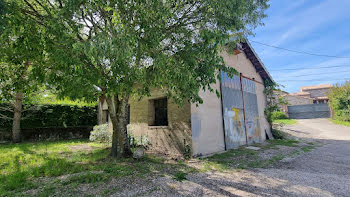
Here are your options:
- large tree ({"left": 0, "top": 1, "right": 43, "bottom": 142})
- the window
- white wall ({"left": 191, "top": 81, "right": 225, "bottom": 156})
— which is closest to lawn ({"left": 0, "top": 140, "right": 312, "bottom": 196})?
white wall ({"left": 191, "top": 81, "right": 225, "bottom": 156})

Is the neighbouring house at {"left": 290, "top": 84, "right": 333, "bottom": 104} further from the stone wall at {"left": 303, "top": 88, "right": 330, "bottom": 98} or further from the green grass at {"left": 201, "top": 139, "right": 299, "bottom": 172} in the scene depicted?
the green grass at {"left": 201, "top": 139, "right": 299, "bottom": 172}

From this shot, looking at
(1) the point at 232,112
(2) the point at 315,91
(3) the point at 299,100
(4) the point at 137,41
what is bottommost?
(1) the point at 232,112

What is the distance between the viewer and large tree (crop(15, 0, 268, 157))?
145 inches

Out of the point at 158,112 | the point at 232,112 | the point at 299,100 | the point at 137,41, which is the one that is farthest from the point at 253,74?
the point at 299,100

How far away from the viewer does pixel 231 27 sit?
4684mm

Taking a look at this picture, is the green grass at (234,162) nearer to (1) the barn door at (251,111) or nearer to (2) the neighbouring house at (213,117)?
(2) the neighbouring house at (213,117)

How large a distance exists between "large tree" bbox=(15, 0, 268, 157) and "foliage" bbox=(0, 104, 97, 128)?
882 cm

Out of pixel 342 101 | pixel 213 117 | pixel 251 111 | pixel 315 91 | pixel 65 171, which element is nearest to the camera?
pixel 65 171

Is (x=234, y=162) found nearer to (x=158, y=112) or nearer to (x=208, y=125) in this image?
(x=208, y=125)

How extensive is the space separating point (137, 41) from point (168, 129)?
4.37 metres

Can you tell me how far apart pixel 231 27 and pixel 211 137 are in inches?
177

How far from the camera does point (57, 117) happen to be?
1238 centimetres

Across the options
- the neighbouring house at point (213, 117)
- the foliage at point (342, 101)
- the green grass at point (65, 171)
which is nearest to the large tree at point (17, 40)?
the green grass at point (65, 171)

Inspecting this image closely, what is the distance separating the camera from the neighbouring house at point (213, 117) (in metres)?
6.88
